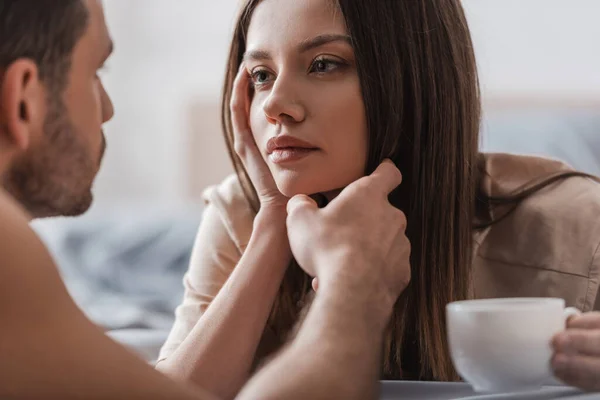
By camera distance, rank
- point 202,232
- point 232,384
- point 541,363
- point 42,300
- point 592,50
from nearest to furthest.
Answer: point 42,300, point 541,363, point 232,384, point 202,232, point 592,50

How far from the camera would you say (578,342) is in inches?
33.1

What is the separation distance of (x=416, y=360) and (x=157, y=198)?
2.46 metres

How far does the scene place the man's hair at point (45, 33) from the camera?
79 cm

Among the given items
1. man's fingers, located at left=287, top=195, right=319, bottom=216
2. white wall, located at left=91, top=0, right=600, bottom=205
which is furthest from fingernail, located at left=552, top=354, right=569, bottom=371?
white wall, located at left=91, top=0, right=600, bottom=205

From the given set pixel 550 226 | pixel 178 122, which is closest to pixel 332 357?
pixel 550 226

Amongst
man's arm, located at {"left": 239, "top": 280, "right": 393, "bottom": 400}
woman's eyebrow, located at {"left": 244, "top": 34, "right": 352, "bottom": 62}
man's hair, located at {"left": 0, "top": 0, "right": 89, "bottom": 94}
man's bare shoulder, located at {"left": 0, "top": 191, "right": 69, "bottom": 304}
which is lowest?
man's arm, located at {"left": 239, "top": 280, "right": 393, "bottom": 400}

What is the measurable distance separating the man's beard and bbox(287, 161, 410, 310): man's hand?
0.25 meters

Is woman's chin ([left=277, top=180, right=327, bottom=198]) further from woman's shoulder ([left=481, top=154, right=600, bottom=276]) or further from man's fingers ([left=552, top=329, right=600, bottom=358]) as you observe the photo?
man's fingers ([left=552, top=329, right=600, bottom=358])

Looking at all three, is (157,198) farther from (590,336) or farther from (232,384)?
(590,336)

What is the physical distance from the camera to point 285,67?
1.19m

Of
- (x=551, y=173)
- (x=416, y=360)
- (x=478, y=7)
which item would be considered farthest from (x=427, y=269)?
(x=478, y=7)

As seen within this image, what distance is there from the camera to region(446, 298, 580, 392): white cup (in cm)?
80

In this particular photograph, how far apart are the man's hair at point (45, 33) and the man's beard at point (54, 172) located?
35mm

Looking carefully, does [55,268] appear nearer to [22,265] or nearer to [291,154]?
[22,265]
